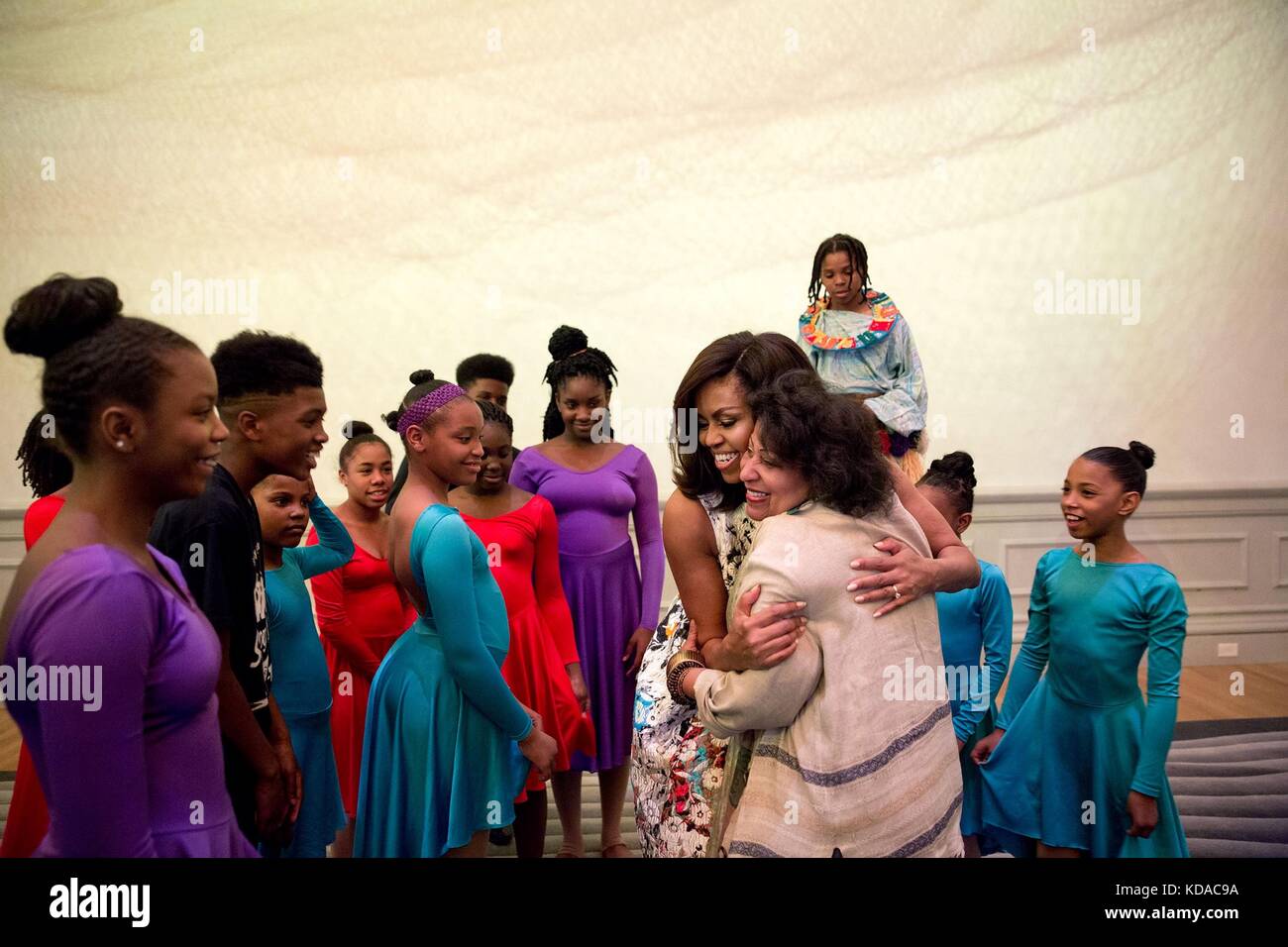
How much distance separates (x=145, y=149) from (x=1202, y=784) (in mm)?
5166

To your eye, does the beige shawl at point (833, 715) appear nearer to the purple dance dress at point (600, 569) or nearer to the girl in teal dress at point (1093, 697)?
the girl in teal dress at point (1093, 697)

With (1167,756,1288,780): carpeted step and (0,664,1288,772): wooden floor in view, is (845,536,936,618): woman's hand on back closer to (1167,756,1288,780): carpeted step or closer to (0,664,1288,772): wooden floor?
(1167,756,1288,780): carpeted step

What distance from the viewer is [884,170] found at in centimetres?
583

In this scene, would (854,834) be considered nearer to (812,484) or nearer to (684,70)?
(812,484)

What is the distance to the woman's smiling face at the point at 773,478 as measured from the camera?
1.61 meters

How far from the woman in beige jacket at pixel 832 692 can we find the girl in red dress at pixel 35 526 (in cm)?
99

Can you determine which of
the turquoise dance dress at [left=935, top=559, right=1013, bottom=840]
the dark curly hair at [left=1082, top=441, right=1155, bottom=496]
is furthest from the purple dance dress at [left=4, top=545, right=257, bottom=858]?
the dark curly hair at [left=1082, top=441, right=1155, bottom=496]

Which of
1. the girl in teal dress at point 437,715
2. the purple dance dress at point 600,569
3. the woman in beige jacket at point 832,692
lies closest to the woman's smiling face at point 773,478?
the woman in beige jacket at point 832,692

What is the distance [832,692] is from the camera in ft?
5.04

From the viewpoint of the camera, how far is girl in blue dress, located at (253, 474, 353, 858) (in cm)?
220

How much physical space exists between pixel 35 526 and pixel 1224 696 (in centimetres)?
483

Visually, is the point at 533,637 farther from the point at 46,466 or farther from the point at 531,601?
the point at 46,466

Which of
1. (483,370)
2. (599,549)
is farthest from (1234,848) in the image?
(483,370)
